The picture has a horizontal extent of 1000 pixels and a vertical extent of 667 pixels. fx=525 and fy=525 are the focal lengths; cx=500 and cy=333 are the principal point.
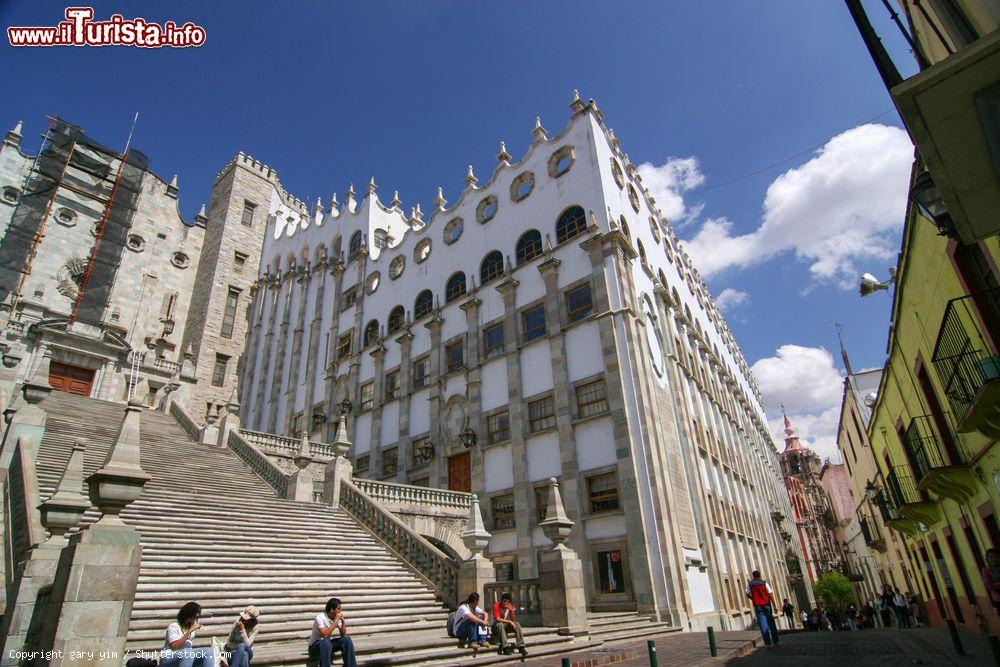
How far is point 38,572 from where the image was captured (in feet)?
25.5

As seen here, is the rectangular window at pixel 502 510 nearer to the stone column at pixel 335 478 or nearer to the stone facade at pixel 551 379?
the stone facade at pixel 551 379

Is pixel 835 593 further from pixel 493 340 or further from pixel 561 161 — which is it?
pixel 561 161

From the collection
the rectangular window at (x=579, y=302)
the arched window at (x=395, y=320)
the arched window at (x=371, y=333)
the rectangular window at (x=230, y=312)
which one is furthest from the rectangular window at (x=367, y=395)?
the rectangular window at (x=230, y=312)

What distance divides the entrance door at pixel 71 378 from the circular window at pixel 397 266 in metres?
16.7

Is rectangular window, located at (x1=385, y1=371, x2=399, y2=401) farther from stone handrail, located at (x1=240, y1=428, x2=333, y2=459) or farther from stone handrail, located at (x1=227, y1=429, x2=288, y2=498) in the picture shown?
stone handrail, located at (x1=227, y1=429, x2=288, y2=498)

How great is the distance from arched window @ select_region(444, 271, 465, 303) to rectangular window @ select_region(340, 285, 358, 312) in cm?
860

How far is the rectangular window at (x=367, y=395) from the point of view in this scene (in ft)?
95.1

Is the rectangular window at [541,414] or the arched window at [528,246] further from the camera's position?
the arched window at [528,246]

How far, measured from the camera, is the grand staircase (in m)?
8.97

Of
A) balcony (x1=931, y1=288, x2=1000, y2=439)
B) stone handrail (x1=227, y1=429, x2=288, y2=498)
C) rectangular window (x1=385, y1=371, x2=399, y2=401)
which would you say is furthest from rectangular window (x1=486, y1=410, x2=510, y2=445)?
balcony (x1=931, y1=288, x2=1000, y2=439)

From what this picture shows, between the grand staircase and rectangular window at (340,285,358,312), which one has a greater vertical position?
rectangular window at (340,285,358,312)

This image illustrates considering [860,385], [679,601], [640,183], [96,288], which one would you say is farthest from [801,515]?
[96,288]

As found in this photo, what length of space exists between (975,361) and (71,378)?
1387 inches

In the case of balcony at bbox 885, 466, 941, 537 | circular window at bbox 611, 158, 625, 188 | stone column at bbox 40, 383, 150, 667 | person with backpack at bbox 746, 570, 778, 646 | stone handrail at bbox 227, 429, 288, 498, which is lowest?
person with backpack at bbox 746, 570, 778, 646
